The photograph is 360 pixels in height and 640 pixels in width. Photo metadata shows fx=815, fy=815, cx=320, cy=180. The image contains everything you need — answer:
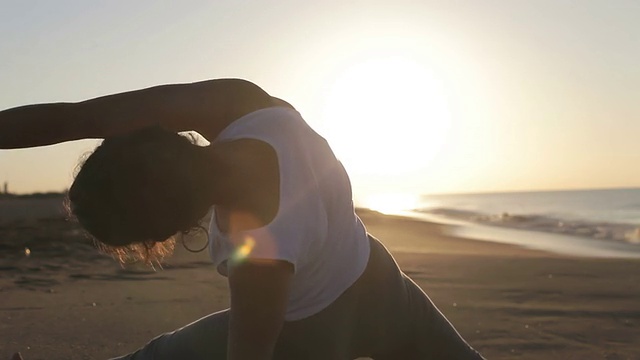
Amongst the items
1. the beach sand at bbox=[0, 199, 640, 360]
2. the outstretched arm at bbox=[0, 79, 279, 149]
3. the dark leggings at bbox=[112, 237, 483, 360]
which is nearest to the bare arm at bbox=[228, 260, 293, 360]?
the dark leggings at bbox=[112, 237, 483, 360]

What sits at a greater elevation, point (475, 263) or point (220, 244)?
point (220, 244)

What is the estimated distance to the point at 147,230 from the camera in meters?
1.93

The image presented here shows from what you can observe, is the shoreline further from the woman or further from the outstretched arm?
the outstretched arm

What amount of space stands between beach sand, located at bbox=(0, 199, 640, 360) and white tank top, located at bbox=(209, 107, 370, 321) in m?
3.44

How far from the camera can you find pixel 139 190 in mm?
1882

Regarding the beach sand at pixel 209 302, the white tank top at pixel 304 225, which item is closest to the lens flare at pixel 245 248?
the white tank top at pixel 304 225

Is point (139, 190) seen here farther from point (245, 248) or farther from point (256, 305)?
point (256, 305)

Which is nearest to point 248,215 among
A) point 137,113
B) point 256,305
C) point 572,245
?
point 256,305

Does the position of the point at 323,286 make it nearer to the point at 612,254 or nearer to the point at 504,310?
the point at 504,310

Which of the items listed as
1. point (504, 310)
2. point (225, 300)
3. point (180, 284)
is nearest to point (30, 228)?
point (180, 284)

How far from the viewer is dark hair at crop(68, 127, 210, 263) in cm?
188

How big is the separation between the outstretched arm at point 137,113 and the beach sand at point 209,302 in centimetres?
342

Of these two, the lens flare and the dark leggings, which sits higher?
the lens flare

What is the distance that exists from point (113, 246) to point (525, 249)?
16788 millimetres
